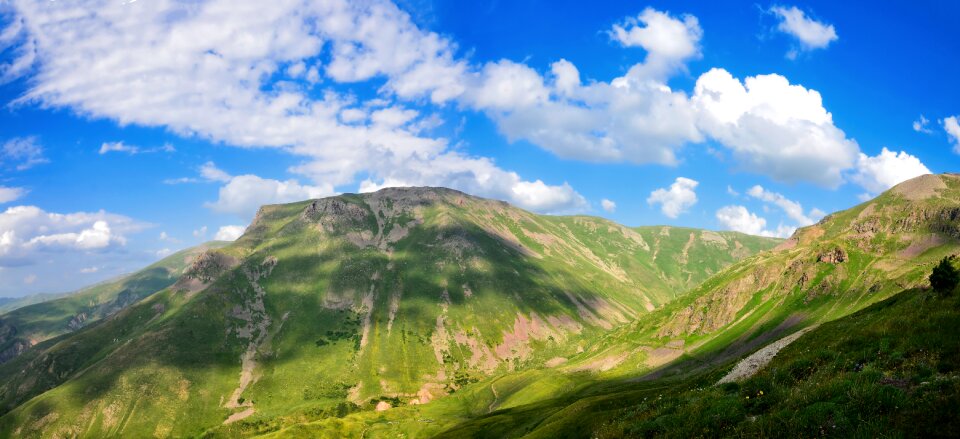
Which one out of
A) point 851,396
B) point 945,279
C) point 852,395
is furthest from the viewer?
point 945,279

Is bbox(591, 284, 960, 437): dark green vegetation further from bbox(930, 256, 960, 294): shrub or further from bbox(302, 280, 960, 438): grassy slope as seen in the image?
bbox(930, 256, 960, 294): shrub

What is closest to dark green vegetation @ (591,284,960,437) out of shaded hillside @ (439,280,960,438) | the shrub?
shaded hillside @ (439,280,960,438)

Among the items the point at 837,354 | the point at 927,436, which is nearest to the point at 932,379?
the point at 927,436

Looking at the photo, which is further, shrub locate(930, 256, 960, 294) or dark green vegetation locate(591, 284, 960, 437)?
shrub locate(930, 256, 960, 294)

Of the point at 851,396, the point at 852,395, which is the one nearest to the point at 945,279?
the point at 852,395

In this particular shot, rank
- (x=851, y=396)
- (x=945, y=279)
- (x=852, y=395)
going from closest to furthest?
(x=851, y=396)
(x=852, y=395)
(x=945, y=279)

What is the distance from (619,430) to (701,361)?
192 metres

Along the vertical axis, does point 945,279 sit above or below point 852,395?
above

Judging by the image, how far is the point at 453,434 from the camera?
119312mm

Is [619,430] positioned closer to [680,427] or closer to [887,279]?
[680,427]

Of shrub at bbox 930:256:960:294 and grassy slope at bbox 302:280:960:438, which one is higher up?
shrub at bbox 930:256:960:294

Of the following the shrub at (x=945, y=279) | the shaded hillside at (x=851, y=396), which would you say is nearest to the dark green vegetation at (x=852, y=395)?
the shaded hillside at (x=851, y=396)

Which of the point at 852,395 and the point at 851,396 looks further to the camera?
the point at 852,395

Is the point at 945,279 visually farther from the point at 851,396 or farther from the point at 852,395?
the point at 851,396
